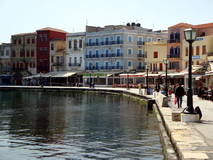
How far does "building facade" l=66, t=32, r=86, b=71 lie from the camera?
235 feet

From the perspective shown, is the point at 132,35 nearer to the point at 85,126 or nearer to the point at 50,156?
the point at 85,126

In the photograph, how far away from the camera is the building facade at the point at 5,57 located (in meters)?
83.3

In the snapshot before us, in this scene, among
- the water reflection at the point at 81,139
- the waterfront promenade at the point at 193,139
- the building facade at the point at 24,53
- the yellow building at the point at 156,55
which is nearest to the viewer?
the waterfront promenade at the point at 193,139

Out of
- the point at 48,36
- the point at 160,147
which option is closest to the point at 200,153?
the point at 160,147

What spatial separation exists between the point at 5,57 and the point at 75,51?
2076 centimetres

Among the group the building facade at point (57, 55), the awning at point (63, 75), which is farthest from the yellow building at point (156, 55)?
the building facade at point (57, 55)

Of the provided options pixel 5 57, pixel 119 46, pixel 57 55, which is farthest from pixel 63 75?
pixel 5 57

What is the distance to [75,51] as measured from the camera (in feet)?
238

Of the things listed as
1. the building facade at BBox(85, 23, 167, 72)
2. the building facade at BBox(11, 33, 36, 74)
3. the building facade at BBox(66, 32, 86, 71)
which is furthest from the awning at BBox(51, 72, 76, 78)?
the building facade at BBox(11, 33, 36, 74)

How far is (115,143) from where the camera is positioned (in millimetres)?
13594

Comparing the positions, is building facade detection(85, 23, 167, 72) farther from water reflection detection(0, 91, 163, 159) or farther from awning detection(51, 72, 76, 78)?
water reflection detection(0, 91, 163, 159)

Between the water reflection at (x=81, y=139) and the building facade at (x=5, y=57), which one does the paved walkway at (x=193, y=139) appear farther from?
the building facade at (x=5, y=57)

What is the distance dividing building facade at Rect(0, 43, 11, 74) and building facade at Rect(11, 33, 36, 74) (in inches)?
42.9

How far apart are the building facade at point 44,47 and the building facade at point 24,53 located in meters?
1.68
